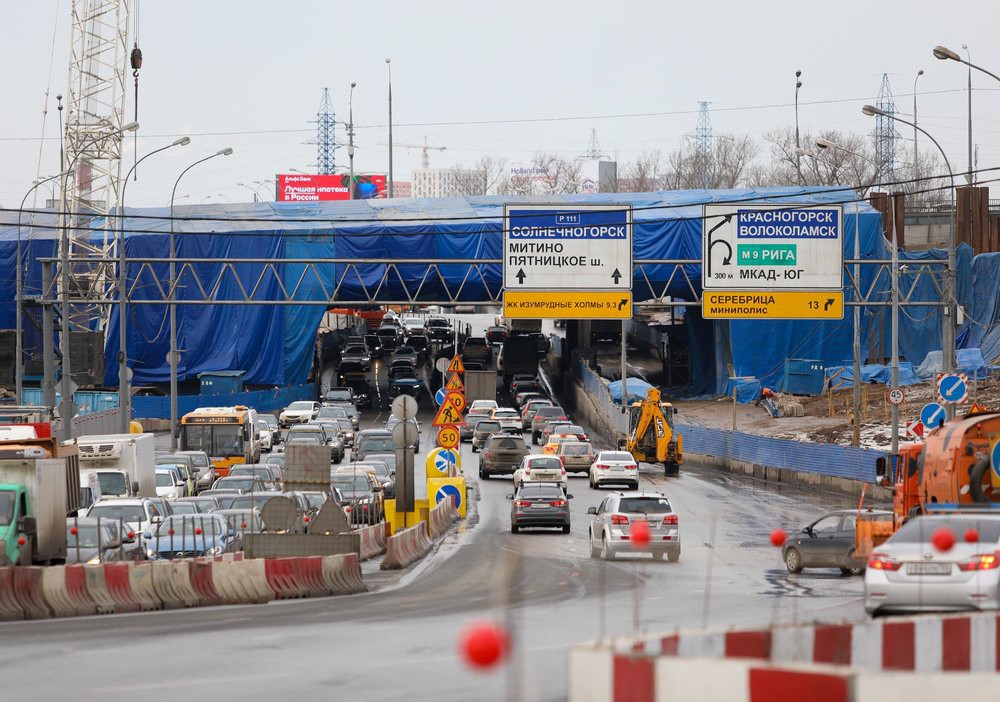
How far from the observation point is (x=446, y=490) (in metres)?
35.3

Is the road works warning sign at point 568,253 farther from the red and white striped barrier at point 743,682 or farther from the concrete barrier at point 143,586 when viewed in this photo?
the red and white striped barrier at point 743,682

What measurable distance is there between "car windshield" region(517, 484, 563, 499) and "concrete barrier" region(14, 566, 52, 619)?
1484 centimetres

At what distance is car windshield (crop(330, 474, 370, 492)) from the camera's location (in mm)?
34634

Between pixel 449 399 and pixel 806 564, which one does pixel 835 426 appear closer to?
pixel 449 399

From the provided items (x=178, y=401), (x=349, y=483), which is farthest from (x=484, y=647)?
(x=178, y=401)

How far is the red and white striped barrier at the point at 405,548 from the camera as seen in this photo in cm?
2573

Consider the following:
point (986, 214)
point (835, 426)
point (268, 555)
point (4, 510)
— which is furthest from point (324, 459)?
point (986, 214)

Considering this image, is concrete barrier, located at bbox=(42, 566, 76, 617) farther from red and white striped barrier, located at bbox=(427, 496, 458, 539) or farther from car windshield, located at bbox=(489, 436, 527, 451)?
car windshield, located at bbox=(489, 436, 527, 451)

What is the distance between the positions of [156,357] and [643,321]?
51057 mm

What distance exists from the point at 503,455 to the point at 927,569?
32897 mm

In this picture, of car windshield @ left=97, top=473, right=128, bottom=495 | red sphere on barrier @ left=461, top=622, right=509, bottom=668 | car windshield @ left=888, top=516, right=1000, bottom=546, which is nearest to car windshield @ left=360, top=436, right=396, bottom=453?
car windshield @ left=97, top=473, right=128, bottom=495

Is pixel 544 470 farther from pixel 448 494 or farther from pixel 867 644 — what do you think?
pixel 867 644

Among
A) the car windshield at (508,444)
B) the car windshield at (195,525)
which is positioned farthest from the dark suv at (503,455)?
the car windshield at (195,525)

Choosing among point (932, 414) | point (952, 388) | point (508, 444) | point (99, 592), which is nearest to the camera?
point (99, 592)
